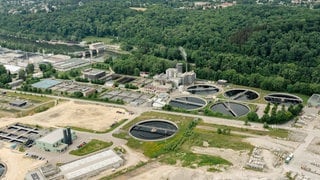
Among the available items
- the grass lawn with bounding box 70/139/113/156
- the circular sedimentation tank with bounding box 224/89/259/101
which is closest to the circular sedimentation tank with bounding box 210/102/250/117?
the circular sedimentation tank with bounding box 224/89/259/101

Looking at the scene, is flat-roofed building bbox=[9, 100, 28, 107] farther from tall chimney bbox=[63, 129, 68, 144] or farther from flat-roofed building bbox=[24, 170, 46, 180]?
flat-roofed building bbox=[24, 170, 46, 180]

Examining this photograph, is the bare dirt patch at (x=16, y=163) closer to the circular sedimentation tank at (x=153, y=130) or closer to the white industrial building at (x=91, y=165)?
the white industrial building at (x=91, y=165)

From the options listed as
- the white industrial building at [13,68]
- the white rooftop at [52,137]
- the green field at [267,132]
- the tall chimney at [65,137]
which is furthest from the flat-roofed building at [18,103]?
the green field at [267,132]

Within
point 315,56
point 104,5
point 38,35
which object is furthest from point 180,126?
point 104,5

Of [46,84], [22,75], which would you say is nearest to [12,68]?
[22,75]

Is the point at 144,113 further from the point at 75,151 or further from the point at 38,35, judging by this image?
the point at 38,35

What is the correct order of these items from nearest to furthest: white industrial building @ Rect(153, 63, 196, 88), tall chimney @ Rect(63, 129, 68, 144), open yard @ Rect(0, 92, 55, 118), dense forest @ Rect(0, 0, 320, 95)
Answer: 1. tall chimney @ Rect(63, 129, 68, 144)
2. open yard @ Rect(0, 92, 55, 118)
3. white industrial building @ Rect(153, 63, 196, 88)
4. dense forest @ Rect(0, 0, 320, 95)
